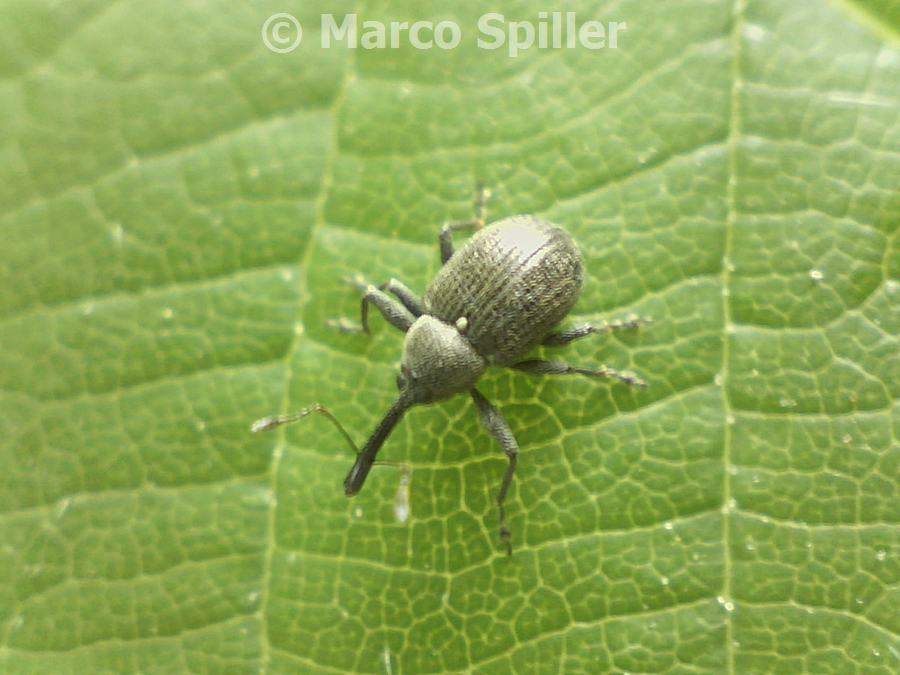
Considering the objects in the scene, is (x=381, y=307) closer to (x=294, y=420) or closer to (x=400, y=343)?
(x=400, y=343)

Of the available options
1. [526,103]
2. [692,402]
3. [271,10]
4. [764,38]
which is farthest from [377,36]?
[692,402]


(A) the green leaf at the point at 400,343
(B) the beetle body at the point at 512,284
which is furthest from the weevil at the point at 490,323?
(A) the green leaf at the point at 400,343

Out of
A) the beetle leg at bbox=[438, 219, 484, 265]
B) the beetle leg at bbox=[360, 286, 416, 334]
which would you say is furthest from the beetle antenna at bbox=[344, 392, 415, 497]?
the beetle leg at bbox=[438, 219, 484, 265]

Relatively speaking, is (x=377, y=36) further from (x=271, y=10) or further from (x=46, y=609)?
(x=46, y=609)

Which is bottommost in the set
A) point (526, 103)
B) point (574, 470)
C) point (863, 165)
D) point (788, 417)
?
point (574, 470)

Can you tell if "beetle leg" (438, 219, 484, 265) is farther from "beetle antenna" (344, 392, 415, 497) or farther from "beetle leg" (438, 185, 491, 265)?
"beetle antenna" (344, 392, 415, 497)

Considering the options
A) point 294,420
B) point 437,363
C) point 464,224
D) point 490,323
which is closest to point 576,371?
point 490,323
